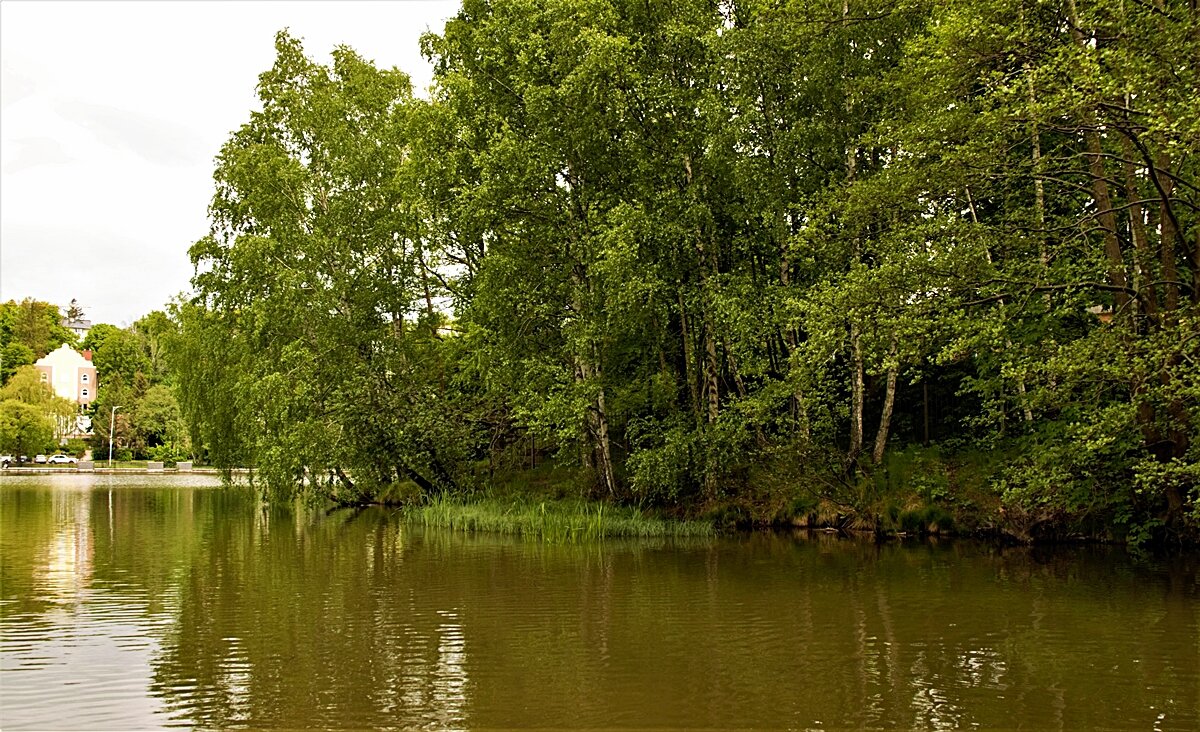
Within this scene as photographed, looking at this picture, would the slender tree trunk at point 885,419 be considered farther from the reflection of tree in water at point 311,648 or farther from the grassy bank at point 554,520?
the reflection of tree in water at point 311,648

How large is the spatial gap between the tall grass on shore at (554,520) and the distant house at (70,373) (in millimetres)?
100759

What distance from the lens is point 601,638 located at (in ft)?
37.3

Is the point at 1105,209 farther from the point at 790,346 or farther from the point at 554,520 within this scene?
the point at 554,520

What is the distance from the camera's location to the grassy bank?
23453mm

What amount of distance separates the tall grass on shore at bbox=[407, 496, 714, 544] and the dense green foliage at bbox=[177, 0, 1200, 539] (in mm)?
1200

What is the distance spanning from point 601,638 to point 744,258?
16368 mm

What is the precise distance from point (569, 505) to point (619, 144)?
30.6 ft

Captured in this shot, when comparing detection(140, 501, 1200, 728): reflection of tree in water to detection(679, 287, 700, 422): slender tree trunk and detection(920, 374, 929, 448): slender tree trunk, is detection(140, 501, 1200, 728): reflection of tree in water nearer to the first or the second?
detection(679, 287, 700, 422): slender tree trunk

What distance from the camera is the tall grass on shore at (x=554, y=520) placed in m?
23.4

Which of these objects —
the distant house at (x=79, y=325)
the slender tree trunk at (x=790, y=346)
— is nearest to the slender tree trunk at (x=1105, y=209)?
the slender tree trunk at (x=790, y=346)

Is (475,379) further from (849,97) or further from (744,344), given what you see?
(849,97)

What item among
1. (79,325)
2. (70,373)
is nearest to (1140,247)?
(70,373)

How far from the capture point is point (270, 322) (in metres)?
31.2

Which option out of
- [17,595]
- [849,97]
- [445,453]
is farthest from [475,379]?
[17,595]
